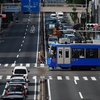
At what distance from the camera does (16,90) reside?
38469 mm

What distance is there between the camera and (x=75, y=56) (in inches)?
2350

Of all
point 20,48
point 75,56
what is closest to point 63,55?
point 75,56

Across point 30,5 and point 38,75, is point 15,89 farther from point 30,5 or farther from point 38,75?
point 30,5

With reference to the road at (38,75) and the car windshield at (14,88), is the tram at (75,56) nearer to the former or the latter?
the road at (38,75)

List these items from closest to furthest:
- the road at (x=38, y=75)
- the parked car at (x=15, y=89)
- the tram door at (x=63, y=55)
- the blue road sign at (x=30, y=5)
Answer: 1. the parked car at (x=15, y=89)
2. the road at (x=38, y=75)
3. the tram door at (x=63, y=55)
4. the blue road sign at (x=30, y=5)

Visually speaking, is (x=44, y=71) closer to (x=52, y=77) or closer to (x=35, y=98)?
(x=52, y=77)

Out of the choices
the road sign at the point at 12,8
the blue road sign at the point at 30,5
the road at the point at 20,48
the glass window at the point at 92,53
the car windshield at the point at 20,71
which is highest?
the blue road sign at the point at 30,5

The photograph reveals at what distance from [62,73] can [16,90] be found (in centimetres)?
1930

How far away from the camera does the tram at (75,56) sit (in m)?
59.3

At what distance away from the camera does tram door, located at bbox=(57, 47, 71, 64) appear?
59.2 metres

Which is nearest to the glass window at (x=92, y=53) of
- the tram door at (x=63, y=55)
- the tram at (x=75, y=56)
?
the tram at (x=75, y=56)

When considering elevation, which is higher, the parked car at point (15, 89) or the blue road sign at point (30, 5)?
the blue road sign at point (30, 5)

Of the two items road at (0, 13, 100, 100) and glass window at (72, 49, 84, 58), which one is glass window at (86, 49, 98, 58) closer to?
glass window at (72, 49, 84, 58)

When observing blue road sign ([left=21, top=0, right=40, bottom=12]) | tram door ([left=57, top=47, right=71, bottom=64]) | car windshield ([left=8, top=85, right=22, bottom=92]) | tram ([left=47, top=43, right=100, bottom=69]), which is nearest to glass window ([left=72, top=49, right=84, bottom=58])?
tram ([left=47, top=43, right=100, bottom=69])
